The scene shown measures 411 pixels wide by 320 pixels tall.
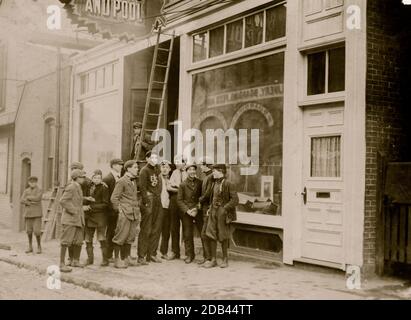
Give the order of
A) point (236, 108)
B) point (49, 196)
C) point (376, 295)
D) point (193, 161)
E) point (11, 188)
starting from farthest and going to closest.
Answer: point (11, 188), point (49, 196), point (193, 161), point (236, 108), point (376, 295)

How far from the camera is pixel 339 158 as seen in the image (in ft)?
29.4

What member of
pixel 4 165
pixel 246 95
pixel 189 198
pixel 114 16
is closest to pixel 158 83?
pixel 114 16

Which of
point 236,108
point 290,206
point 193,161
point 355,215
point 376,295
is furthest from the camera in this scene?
point 193,161

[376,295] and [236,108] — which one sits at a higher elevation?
[236,108]

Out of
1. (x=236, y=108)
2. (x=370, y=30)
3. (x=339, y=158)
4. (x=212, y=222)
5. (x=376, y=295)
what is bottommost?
(x=376, y=295)

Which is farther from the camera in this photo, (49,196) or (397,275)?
(49,196)

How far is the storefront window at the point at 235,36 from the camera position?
36.4ft

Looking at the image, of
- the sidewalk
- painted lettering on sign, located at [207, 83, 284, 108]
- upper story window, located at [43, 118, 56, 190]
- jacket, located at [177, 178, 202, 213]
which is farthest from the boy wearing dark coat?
upper story window, located at [43, 118, 56, 190]

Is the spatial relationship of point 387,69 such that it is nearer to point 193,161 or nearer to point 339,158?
point 339,158

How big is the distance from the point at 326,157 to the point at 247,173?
1.94 m

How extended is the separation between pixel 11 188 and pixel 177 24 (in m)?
12.0

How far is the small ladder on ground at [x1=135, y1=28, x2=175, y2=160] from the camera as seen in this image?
41.3ft

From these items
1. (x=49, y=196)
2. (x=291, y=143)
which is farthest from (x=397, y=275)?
(x=49, y=196)

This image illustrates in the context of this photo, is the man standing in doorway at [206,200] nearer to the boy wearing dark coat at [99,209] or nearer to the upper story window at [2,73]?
the boy wearing dark coat at [99,209]
